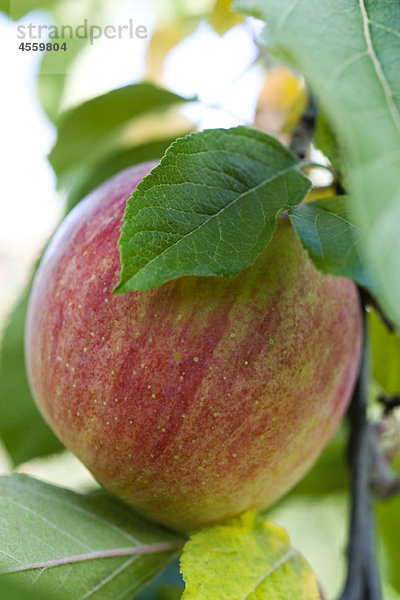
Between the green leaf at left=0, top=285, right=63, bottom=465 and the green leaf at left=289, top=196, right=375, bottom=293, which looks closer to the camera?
the green leaf at left=289, top=196, right=375, bottom=293

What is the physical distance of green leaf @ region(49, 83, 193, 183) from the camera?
67 cm

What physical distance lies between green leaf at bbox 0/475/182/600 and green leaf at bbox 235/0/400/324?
0.97ft

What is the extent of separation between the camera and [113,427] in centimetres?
44

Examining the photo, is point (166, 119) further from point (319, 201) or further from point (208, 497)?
point (208, 497)

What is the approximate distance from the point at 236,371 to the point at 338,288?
112mm

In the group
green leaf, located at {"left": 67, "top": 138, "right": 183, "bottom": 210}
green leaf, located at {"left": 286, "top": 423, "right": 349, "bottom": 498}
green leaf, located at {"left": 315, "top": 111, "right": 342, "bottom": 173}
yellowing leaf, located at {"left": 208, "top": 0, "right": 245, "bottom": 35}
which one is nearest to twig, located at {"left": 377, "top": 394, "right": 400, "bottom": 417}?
green leaf, located at {"left": 286, "top": 423, "right": 349, "bottom": 498}

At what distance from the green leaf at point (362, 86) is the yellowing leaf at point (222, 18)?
0.46 meters

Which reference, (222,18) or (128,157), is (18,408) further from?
(222,18)

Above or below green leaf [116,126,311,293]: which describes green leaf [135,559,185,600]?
below

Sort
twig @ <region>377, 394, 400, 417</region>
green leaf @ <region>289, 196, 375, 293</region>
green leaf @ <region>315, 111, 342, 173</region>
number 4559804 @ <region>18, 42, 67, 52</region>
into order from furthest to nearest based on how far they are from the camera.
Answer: number 4559804 @ <region>18, 42, 67, 52</region> → twig @ <region>377, 394, 400, 417</region> → green leaf @ <region>315, 111, 342, 173</region> → green leaf @ <region>289, 196, 375, 293</region>

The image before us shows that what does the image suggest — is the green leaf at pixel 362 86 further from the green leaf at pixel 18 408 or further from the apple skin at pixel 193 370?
the green leaf at pixel 18 408

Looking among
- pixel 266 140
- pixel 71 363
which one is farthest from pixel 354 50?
pixel 71 363

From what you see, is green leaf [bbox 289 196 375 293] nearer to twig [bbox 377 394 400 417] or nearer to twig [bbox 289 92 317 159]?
twig [bbox 289 92 317 159]

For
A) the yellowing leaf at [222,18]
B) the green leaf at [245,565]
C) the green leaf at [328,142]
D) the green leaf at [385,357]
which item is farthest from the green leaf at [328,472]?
the yellowing leaf at [222,18]
